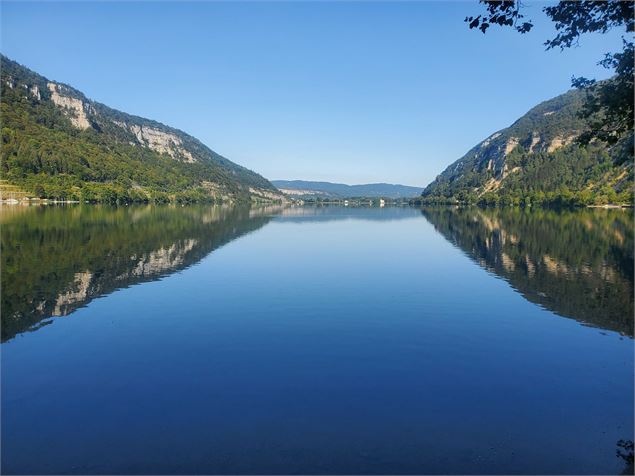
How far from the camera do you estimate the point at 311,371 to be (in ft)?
66.2

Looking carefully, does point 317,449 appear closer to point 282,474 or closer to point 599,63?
point 282,474

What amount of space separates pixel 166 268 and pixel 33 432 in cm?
3316

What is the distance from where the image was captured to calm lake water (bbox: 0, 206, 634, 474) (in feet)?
45.2

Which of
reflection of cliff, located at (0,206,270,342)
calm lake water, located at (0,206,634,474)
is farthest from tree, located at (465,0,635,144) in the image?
reflection of cliff, located at (0,206,270,342)

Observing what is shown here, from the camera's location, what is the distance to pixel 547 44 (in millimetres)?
15812

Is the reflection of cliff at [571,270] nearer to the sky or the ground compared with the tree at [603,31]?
nearer to the ground

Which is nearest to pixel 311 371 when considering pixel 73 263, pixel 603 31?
pixel 603 31

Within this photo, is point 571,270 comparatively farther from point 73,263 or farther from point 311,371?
point 73,263

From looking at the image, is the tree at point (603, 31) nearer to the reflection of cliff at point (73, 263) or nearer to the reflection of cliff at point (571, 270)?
the reflection of cliff at point (571, 270)

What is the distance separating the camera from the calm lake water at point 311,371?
1379 centimetres

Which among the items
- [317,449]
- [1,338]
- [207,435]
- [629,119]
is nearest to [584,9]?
[629,119]

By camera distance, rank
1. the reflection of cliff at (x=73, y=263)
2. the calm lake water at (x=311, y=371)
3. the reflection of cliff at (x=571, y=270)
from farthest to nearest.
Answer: the reflection of cliff at (x=571, y=270), the reflection of cliff at (x=73, y=263), the calm lake water at (x=311, y=371)

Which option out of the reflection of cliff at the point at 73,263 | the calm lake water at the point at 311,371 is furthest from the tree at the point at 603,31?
the reflection of cliff at the point at 73,263

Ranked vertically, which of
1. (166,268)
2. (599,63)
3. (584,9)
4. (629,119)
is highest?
(584,9)
